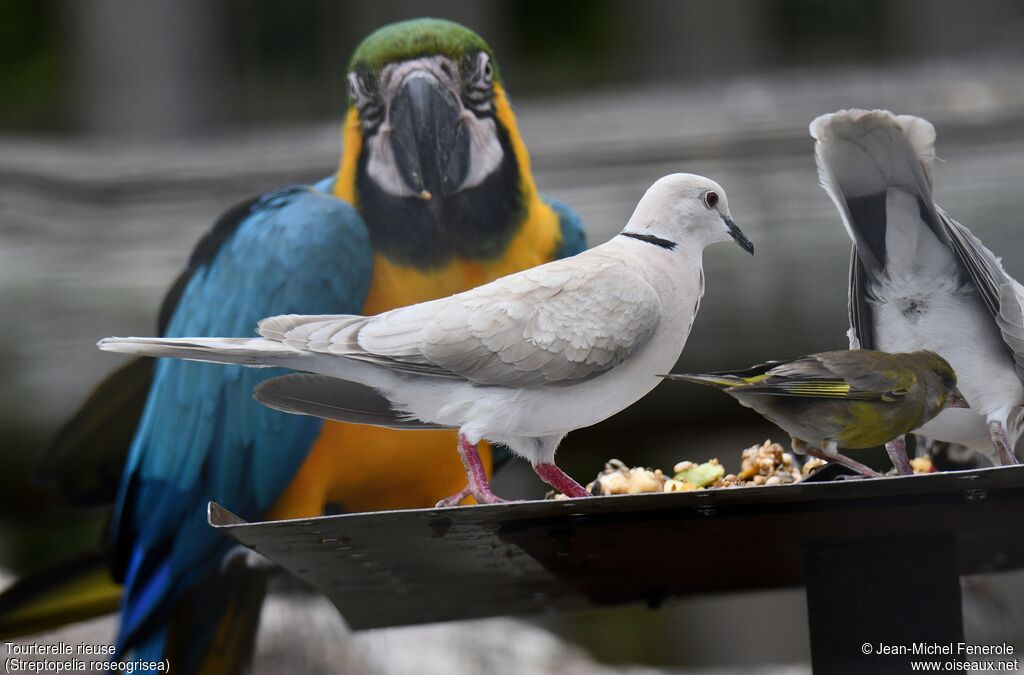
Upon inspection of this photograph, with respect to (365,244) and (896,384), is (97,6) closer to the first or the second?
(365,244)

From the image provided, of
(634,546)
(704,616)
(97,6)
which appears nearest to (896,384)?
(634,546)

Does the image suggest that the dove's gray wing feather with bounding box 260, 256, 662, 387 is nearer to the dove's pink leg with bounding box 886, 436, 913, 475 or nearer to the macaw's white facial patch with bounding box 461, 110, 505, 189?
the dove's pink leg with bounding box 886, 436, 913, 475

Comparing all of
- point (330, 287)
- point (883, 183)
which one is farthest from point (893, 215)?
point (330, 287)

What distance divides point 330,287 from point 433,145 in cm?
25

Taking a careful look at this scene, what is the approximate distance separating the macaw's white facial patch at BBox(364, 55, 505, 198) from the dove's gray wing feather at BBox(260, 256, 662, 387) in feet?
1.42

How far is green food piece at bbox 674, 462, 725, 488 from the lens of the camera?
1.25 m

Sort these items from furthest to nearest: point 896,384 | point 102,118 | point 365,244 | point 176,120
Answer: point 102,118, point 176,120, point 365,244, point 896,384

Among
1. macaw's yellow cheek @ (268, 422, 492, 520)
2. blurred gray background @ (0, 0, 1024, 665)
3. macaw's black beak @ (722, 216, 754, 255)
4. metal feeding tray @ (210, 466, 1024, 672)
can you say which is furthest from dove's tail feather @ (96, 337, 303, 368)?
blurred gray background @ (0, 0, 1024, 665)

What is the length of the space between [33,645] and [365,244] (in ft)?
2.86

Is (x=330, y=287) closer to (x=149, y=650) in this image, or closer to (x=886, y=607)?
(x=149, y=650)

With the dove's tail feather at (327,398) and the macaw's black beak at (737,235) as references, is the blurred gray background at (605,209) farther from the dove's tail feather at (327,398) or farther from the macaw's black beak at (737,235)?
the dove's tail feather at (327,398)

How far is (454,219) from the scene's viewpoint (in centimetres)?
154

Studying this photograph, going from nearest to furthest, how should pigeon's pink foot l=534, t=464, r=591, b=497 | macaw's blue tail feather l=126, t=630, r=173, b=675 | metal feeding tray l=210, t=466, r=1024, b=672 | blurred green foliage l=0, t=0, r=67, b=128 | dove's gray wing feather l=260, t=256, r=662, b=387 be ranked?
metal feeding tray l=210, t=466, r=1024, b=672 → dove's gray wing feather l=260, t=256, r=662, b=387 → pigeon's pink foot l=534, t=464, r=591, b=497 → macaw's blue tail feather l=126, t=630, r=173, b=675 → blurred green foliage l=0, t=0, r=67, b=128

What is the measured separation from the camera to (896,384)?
3.56 feet
